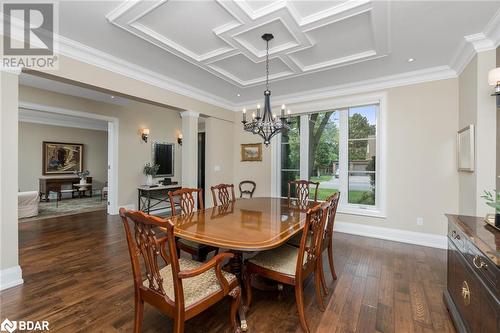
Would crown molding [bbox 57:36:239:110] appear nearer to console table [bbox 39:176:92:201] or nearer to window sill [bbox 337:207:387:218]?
window sill [bbox 337:207:387:218]

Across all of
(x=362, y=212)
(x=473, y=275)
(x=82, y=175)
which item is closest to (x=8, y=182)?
(x=473, y=275)

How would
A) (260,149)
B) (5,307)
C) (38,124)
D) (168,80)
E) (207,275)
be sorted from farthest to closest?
1. (38,124)
2. (260,149)
3. (168,80)
4. (5,307)
5. (207,275)

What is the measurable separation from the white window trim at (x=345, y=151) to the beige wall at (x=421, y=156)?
80 millimetres

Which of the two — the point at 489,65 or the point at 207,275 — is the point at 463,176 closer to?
the point at 489,65

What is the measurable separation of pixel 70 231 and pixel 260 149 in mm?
3862

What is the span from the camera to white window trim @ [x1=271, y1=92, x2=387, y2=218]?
3.79 m

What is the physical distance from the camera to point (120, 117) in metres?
5.55

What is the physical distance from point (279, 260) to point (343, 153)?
2.89 m

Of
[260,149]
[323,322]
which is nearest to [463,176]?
[323,322]

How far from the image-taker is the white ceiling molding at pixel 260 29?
2068mm

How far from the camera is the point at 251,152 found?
5.20 m

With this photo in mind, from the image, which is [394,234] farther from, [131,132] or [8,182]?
[131,132]

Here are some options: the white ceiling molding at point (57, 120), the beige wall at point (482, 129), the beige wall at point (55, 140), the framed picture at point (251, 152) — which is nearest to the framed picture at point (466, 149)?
the beige wall at point (482, 129)

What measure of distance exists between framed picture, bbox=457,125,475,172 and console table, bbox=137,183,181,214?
17.5 feet
